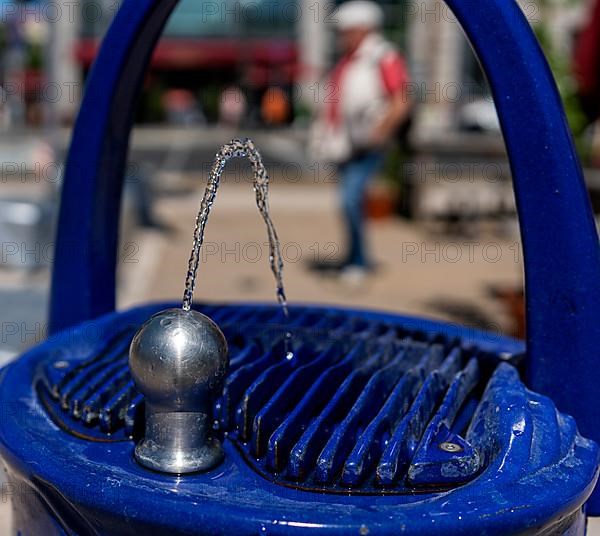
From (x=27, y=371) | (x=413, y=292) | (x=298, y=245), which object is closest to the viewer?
(x=27, y=371)

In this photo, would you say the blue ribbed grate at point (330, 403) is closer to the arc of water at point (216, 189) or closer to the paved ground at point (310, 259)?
the arc of water at point (216, 189)

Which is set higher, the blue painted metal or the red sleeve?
the red sleeve

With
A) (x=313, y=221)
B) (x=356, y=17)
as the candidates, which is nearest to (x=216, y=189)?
(x=356, y=17)

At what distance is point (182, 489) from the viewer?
1307 millimetres

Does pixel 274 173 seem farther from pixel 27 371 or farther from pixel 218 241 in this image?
pixel 27 371

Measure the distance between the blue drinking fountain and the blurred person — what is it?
11.8 feet

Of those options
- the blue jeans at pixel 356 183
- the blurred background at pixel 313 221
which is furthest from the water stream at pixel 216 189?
the blue jeans at pixel 356 183

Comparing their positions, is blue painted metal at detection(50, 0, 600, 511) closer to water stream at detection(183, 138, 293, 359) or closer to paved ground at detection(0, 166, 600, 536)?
water stream at detection(183, 138, 293, 359)

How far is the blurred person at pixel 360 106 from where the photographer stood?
5.58 meters

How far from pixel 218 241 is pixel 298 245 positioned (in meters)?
0.67

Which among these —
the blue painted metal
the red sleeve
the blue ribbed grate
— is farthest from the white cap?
the blue painted metal

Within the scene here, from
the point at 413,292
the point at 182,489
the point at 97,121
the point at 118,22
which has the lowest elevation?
the point at 413,292

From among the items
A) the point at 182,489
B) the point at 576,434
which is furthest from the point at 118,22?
the point at 576,434

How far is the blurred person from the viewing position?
558 cm
